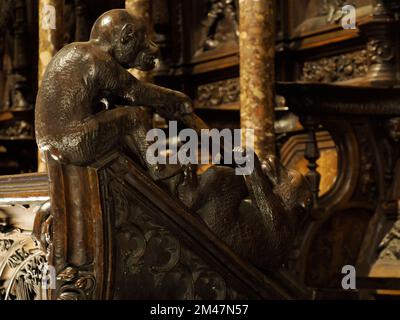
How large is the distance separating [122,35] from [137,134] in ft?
0.93

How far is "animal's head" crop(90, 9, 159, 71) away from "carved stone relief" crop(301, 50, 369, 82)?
396 cm

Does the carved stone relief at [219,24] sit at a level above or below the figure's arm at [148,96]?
above

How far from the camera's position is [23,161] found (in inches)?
327

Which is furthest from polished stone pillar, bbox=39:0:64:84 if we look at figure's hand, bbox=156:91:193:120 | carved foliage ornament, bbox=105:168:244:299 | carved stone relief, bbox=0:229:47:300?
carved foliage ornament, bbox=105:168:244:299

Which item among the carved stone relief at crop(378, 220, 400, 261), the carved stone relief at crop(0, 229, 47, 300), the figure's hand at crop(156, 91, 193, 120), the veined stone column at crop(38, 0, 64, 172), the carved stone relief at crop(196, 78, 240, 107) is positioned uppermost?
the veined stone column at crop(38, 0, 64, 172)

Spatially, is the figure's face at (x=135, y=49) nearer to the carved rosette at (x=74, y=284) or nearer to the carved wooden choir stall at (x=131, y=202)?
the carved wooden choir stall at (x=131, y=202)

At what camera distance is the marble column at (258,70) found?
5375mm

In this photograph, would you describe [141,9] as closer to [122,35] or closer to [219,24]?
[219,24]

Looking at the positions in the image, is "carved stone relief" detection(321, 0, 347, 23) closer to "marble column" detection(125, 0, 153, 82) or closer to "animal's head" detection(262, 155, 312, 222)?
"marble column" detection(125, 0, 153, 82)

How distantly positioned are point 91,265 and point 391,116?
331 cm

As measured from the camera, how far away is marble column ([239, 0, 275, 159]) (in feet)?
17.6

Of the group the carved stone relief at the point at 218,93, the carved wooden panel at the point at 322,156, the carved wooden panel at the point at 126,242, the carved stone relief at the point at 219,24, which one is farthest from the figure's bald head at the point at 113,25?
the carved stone relief at the point at 219,24
